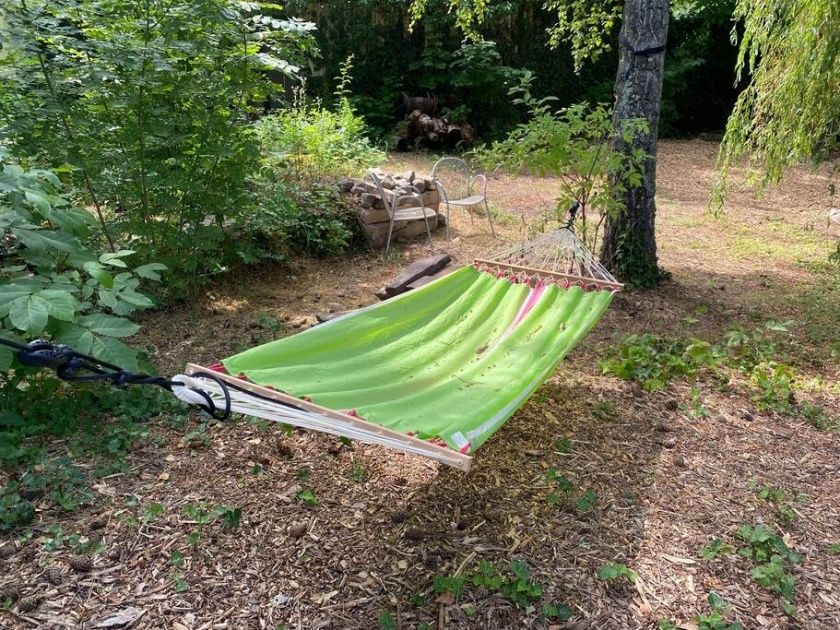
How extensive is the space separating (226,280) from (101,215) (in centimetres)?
89

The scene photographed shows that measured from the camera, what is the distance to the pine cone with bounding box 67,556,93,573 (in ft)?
5.31

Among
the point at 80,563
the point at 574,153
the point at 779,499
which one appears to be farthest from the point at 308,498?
the point at 574,153

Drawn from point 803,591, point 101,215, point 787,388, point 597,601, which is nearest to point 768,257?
point 787,388

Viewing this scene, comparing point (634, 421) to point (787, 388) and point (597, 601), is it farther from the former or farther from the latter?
point (597, 601)

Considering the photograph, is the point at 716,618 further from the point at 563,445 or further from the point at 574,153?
the point at 574,153

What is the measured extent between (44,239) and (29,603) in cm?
102

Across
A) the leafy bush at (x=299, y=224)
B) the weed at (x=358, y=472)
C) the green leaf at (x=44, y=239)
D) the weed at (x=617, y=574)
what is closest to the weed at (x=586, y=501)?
the weed at (x=617, y=574)

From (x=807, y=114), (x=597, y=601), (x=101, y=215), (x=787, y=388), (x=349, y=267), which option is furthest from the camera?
(x=349, y=267)

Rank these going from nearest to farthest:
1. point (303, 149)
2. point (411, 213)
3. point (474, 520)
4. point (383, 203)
Answer: point (474, 520) → point (383, 203) → point (411, 213) → point (303, 149)

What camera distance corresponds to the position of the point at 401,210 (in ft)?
16.0

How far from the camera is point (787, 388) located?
2.63 metres

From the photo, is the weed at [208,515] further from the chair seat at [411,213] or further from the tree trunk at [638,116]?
the chair seat at [411,213]

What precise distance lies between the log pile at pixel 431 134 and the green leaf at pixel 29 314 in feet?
25.0

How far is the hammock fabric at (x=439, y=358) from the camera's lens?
1.63 meters
